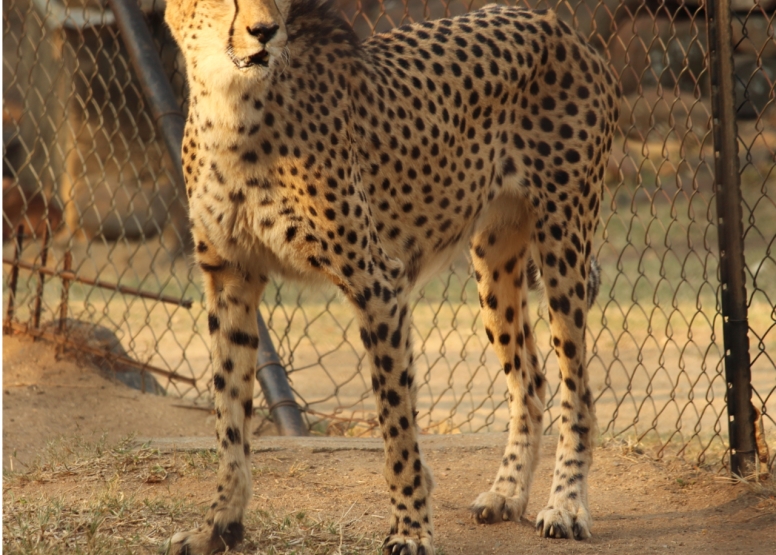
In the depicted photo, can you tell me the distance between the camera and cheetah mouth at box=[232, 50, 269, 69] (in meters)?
2.79

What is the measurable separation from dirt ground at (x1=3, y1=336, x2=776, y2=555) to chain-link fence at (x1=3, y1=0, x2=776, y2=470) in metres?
0.36

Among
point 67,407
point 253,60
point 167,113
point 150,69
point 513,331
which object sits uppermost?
point 253,60

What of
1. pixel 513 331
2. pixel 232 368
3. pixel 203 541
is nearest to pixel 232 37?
pixel 232 368

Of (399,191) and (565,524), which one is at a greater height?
(399,191)

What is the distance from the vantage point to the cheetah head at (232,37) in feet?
8.98

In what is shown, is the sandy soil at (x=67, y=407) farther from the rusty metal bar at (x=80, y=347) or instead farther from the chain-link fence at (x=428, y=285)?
the chain-link fence at (x=428, y=285)

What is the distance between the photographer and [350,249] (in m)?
3.05

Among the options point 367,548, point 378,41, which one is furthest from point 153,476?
point 378,41

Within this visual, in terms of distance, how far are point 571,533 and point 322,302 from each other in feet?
19.2

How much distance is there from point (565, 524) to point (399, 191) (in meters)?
1.35

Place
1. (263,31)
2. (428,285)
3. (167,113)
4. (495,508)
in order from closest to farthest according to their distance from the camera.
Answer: (263,31) → (495,508) → (167,113) → (428,285)

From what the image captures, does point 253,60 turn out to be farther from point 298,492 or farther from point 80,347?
point 80,347

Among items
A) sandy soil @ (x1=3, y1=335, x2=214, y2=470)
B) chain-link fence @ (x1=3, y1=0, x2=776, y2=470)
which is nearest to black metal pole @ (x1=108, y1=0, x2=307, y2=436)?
chain-link fence @ (x1=3, y1=0, x2=776, y2=470)

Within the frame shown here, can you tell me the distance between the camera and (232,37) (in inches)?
110
